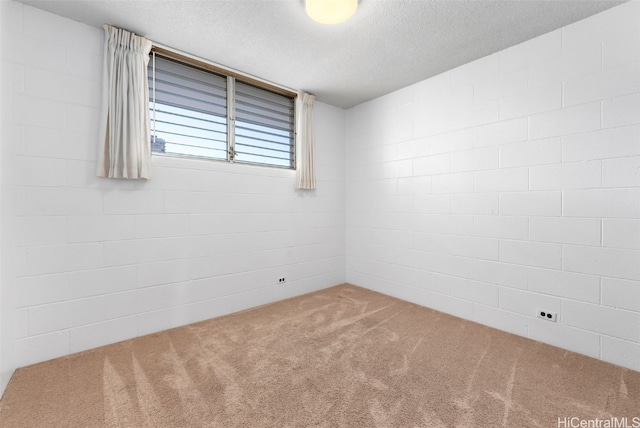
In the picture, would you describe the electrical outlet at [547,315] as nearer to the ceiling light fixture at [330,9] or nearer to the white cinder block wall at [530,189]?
the white cinder block wall at [530,189]

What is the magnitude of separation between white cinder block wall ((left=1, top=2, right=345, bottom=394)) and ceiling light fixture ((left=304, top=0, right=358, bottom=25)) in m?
1.69

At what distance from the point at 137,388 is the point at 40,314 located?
3.43ft

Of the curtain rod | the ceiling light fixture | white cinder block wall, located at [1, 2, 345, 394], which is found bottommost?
white cinder block wall, located at [1, 2, 345, 394]

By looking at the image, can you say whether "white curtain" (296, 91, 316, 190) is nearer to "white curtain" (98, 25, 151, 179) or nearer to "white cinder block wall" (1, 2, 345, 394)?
"white cinder block wall" (1, 2, 345, 394)

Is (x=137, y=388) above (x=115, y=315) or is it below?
below

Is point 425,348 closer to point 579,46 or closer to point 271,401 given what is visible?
point 271,401

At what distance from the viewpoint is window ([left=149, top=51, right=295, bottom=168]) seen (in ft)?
8.66

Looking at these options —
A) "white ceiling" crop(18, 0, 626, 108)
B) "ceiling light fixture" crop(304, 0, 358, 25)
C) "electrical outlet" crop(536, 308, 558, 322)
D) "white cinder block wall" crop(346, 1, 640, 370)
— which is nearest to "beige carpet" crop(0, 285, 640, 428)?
"electrical outlet" crop(536, 308, 558, 322)

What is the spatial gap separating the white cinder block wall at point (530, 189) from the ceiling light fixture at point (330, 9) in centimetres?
160

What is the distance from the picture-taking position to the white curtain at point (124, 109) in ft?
7.40

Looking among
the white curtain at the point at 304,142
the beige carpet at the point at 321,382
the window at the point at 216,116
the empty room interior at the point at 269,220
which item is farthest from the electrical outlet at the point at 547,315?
the window at the point at 216,116

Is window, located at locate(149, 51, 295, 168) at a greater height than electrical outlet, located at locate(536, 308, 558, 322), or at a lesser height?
greater

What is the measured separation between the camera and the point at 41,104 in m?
2.06

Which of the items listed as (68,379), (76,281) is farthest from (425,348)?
(76,281)
